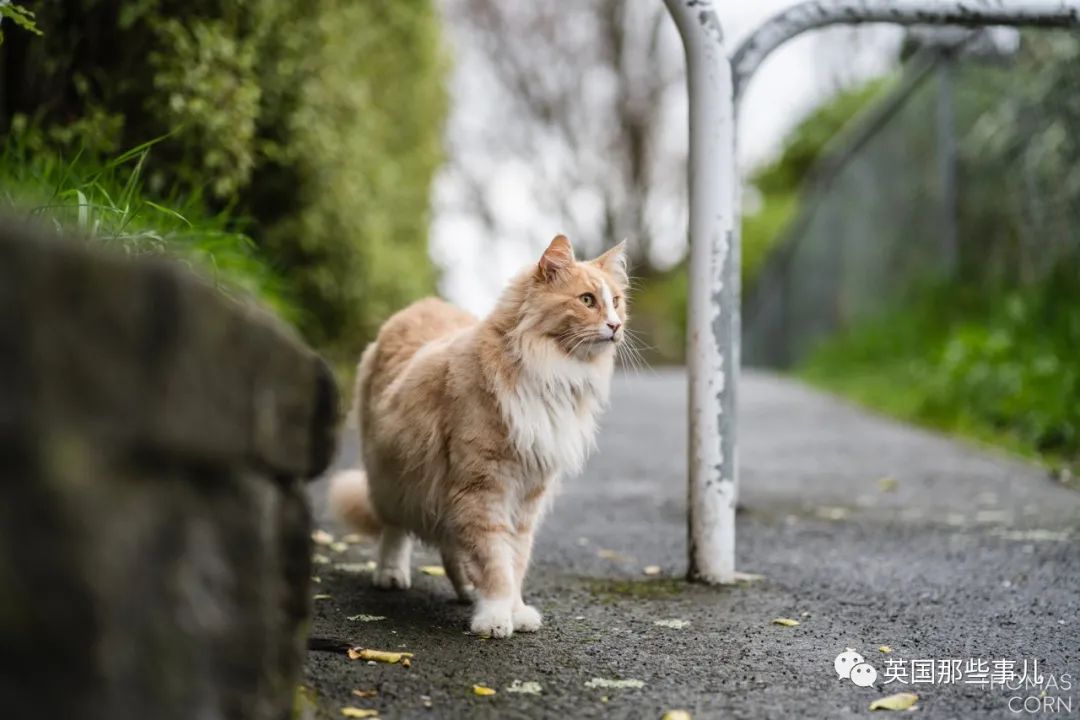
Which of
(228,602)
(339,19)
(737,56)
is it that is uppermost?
(339,19)

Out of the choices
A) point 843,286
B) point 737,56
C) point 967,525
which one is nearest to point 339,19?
point 737,56

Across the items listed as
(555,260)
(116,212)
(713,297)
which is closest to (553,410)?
(555,260)

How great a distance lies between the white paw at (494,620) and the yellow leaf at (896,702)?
1.01m

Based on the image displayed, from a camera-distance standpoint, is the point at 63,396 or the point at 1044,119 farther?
the point at 1044,119

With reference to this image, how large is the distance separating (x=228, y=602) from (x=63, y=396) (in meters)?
0.45

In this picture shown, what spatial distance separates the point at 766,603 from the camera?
11.2 feet

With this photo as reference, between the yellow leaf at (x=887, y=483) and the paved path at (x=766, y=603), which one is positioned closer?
the paved path at (x=766, y=603)

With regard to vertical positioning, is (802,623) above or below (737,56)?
below

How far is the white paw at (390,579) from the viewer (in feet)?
11.8

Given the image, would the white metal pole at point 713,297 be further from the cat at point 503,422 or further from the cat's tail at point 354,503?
the cat's tail at point 354,503

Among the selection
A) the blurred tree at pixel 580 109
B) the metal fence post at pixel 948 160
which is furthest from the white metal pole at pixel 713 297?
the blurred tree at pixel 580 109

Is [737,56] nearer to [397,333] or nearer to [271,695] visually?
[397,333]

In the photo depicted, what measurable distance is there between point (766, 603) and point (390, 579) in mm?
1228

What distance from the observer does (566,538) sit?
4516mm
